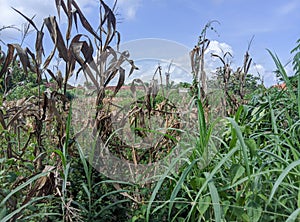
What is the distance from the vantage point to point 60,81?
156cm

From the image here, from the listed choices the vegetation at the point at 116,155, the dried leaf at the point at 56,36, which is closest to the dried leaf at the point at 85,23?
the vegetation at the point at 116,155

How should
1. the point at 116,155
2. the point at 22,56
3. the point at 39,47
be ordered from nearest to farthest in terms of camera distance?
the point at 22,56
the point at 39,47
the point at 116,155

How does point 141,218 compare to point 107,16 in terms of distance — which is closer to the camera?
point 141,218

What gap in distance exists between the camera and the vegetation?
1.13m

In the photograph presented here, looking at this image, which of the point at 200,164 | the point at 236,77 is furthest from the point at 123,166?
the point at 236,77

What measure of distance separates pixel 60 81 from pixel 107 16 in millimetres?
397

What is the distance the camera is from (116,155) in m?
1.67

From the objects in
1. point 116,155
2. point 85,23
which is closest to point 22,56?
point 85,23

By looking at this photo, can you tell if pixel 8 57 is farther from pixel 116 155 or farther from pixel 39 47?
pixel 116 155

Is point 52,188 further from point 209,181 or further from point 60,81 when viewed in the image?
point 209,181

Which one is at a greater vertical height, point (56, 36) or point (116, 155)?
point (56, 36)

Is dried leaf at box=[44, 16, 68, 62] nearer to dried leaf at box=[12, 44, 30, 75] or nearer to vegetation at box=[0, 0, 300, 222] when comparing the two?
vegetation at box=[0, 0, 300, 222]

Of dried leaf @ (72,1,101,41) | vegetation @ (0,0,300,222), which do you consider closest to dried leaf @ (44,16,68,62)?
vegetation @ (0,0,300,222)

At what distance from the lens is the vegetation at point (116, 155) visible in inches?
44.6
